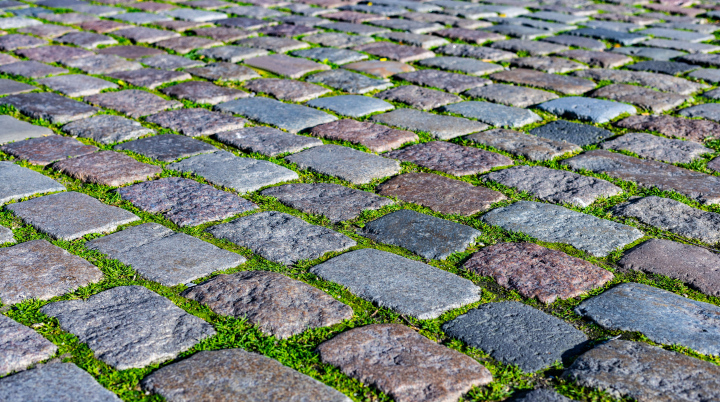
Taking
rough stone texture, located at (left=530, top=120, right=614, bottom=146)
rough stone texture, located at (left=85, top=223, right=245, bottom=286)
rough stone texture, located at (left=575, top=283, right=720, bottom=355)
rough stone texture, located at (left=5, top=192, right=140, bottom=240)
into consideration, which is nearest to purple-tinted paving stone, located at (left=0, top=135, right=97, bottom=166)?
rough stone texture, located at (left=5, top=192, right=140, bottom=240)

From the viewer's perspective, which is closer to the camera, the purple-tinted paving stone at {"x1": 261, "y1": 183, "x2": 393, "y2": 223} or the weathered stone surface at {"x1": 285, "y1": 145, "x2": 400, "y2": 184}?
the purple-tinted paving stone at {"x1": 261, "y1": 183, "x2": 393, "y2": 223}

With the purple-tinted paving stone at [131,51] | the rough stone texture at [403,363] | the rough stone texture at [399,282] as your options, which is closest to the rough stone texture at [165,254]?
the rough stone texture at [399,282]

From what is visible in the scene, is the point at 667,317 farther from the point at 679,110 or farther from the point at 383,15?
the point at 383,15

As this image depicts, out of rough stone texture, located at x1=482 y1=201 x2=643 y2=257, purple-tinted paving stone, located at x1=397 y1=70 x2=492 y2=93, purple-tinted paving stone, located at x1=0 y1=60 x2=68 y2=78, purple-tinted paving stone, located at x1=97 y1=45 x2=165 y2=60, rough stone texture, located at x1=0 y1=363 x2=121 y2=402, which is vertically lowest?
rough stone texture, located at x1=0 y1=363 x2=121 y2=402

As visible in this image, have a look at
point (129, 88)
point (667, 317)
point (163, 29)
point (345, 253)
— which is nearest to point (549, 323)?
point (667, 317)

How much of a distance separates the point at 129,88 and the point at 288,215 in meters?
2.04

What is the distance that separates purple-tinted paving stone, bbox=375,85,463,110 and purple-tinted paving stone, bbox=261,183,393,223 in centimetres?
123

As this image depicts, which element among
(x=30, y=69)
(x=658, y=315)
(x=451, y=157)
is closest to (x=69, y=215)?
(x=451, y=157)

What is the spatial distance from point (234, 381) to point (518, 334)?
796mm

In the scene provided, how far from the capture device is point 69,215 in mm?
2648

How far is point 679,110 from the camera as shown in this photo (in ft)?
12.8

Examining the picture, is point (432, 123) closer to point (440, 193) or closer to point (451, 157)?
point (451, 157)

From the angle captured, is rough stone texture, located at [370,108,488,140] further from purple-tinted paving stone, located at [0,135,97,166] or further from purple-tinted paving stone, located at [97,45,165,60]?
purple-tinted paving stone, located at [97,45,165,60]

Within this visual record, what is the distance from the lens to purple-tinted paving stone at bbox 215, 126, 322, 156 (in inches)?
133
